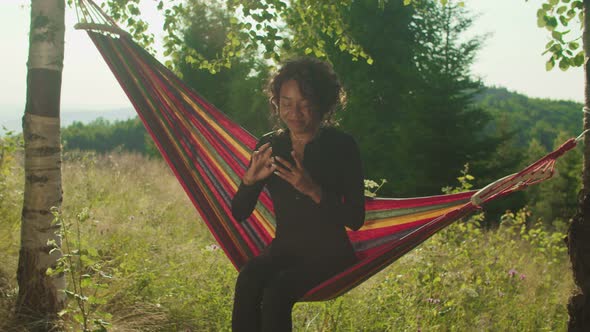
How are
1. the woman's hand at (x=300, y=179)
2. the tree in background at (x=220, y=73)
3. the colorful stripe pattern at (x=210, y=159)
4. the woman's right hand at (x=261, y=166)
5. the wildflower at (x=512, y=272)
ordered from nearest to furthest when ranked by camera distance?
the woman's hand at (x=300, y=179)
the woman's right hand at (x=261, y=166)
the colorful stripe pattern at (x=210, y=159)
the wildflower at (x=512, y=272)
the tree in background at (x=220, y=73)

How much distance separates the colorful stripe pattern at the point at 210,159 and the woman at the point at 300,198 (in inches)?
7.5

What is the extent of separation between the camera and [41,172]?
1.96 metres

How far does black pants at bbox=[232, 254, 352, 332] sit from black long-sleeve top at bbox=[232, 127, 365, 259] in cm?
6

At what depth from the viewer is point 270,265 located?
171cm

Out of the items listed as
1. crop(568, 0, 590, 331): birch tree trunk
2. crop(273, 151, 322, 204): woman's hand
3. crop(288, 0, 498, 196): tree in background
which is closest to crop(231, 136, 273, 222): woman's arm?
crop(273, 151, 322, 204): woman's hand

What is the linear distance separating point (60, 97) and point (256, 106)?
35.1 ft

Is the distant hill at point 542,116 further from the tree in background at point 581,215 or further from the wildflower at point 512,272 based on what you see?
the tree in background at point 581,215

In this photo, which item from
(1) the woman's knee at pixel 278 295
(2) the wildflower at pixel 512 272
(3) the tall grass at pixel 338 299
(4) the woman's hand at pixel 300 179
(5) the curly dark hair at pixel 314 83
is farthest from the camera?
(2) the wildflower at pixel 512 272

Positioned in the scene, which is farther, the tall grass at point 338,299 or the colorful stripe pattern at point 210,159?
the tall grass at point 338,299

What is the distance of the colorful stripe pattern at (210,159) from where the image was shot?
6.52 feet

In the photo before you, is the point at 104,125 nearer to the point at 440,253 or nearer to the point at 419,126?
the point at 419,126

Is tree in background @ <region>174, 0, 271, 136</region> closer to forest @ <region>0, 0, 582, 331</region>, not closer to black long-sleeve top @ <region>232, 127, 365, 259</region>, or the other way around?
forest @ <region>0, 0, 582, 331</region>

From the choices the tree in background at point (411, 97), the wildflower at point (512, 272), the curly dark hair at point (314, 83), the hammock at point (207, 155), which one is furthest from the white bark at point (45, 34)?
the tree in background at point (411, 97)

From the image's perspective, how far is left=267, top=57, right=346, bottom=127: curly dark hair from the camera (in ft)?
6.18
